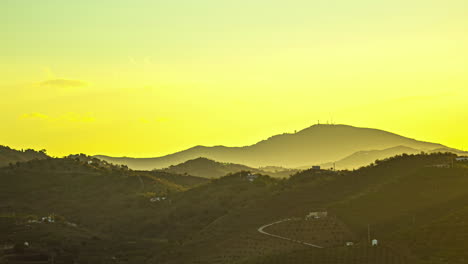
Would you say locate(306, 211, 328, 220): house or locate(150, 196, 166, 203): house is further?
locate(150, 196, 166, 203): house

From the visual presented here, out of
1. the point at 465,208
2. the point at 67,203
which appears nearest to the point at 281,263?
the point at 465,208

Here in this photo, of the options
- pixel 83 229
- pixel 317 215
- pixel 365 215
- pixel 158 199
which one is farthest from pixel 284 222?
pixel 158 199

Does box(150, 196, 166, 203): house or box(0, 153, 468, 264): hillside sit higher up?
box(150, 196, 166, 203): house

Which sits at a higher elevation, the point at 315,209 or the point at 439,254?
the point at 315,209

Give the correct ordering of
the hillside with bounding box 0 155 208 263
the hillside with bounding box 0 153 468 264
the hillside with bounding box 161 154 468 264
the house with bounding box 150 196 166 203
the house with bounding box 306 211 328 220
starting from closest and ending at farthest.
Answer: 1. the hillside with bounding box 161 154 468 264
2. the hillside with bounding box 0 153 468 264
3. the house with bounding box 306 211 328 220
4. the hillside with bounding box 0 155 208 263
5. the house with bounding box 150 196 166 203

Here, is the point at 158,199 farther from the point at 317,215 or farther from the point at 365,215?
the point at 365,215

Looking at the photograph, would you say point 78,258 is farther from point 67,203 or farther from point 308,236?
point 67,203

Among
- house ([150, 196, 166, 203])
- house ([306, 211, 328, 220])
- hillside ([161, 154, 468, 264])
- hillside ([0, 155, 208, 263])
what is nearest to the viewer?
hillside ([161, 154, 468, 264])

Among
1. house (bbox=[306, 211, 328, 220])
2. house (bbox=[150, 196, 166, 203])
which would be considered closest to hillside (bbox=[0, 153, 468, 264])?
house (bbox=[306, 211, 328, 220])

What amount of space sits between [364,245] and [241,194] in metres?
78.4

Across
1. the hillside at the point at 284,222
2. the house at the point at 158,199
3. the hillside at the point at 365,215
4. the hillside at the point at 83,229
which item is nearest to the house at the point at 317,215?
the hillside at the point at 284,222

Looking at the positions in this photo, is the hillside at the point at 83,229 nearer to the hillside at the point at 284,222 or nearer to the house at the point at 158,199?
the hillside at the point at 284,222

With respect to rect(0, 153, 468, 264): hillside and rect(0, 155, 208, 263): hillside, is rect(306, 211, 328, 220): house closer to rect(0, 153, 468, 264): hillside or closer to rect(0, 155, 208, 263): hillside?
rect(0, 153, 468, 264): hillside

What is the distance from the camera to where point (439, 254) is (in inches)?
3770
